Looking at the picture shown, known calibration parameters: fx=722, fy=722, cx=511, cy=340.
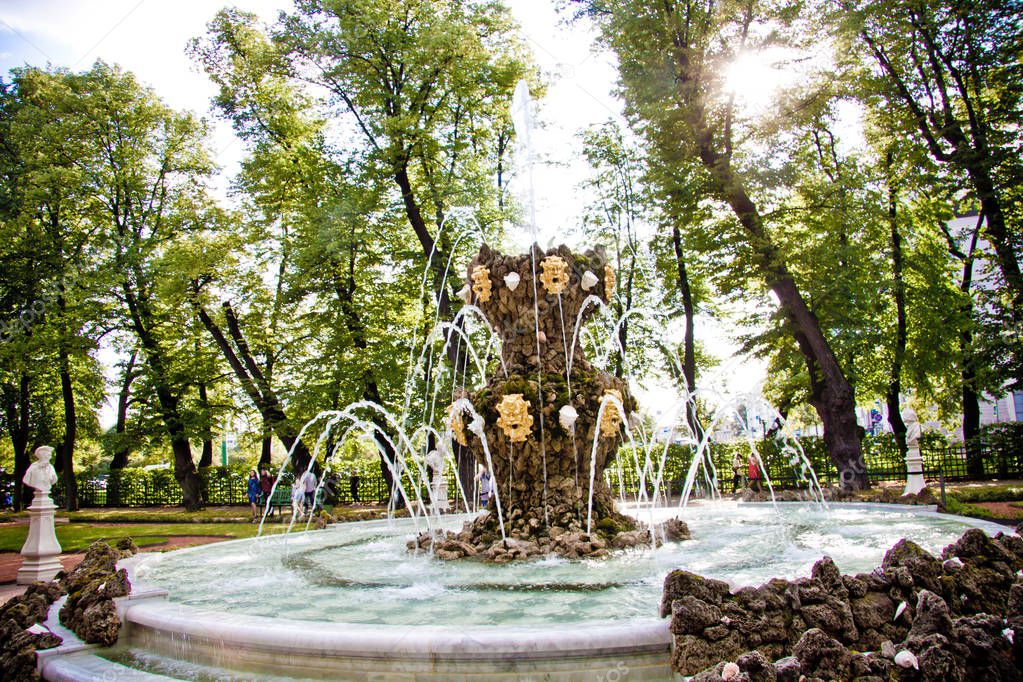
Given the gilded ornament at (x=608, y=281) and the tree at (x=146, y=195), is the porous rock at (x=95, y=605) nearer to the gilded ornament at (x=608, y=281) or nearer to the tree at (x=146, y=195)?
the gilded ornament at (x=608, y=281)

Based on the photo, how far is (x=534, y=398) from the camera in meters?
8.59

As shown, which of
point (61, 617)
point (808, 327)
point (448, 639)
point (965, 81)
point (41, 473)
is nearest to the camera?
point (448, 639)

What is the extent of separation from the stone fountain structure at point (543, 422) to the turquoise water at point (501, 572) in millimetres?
620

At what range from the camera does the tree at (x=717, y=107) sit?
17609 mm

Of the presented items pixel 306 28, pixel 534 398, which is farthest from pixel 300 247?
pixel 534 398

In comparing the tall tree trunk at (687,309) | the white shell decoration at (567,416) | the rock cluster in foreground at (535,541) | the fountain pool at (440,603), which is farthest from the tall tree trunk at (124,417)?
the white shell decoration at (567,416)

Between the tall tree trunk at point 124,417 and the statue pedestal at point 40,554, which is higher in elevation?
the tall tree trunk at point 124,417

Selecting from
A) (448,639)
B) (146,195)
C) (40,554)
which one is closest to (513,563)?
(448,639)

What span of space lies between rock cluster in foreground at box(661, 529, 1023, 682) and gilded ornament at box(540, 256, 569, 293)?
5115 millimetres

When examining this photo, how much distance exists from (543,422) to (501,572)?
2.05 m

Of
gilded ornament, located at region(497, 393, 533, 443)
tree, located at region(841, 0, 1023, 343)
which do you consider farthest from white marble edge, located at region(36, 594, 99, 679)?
tree, located at region(841, 0, 1023, 343)

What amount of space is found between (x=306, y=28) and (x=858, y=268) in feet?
55.6

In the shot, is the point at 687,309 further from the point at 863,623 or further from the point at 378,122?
the point at 863,623

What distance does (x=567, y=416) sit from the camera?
332 inches
